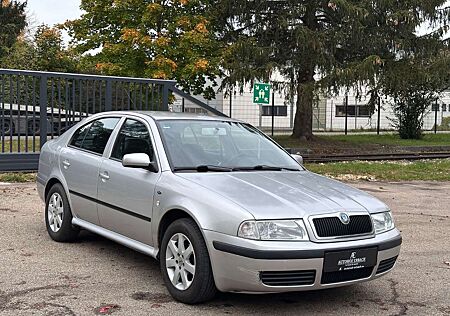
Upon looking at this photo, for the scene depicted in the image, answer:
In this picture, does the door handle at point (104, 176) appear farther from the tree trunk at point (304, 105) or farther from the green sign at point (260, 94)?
the tree trunk at point (304, 105)

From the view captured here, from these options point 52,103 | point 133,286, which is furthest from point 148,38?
point 133,286

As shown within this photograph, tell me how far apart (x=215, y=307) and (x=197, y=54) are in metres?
19.6

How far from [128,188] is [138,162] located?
1.16 ft

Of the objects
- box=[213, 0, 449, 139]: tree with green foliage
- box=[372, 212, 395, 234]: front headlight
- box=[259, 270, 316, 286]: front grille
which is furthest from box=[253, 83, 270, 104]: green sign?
box=[259, 270, 316, 286]: front grille

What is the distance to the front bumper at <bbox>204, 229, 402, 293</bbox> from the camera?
4.54 m

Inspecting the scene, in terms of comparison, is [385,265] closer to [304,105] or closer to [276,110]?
[304,105]

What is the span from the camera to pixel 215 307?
4.96 m

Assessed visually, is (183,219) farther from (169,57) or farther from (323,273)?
(169,57)

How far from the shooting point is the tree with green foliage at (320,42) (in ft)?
76.2

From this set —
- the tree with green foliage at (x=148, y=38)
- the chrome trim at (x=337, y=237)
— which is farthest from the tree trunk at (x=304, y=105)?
the chrome trim at (x=337, y=237)

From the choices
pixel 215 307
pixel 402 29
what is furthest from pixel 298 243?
pixel 402 29

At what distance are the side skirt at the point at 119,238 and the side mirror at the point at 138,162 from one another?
2.30 ft

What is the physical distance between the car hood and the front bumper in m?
0.24

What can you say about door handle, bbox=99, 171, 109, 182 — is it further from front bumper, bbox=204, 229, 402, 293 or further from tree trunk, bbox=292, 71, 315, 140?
tree trunk, bbox=292, 71, 315, 140
